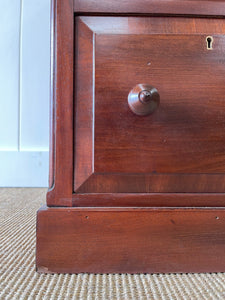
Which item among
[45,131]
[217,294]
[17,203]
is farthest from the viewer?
[45,131]

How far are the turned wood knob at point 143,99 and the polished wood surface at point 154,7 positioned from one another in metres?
0.13

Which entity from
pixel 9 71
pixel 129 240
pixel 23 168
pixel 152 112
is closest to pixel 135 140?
pixel 152 112

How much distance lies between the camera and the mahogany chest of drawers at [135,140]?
1.44ft

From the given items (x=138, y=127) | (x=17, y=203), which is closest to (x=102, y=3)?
(x=138, y=127)

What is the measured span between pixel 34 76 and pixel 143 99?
1087mm

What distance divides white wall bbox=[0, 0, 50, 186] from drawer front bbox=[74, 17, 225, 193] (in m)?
0.96

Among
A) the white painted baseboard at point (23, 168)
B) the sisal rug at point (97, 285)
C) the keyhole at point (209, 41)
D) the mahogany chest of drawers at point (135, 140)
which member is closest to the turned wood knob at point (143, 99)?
the mahogany chest of drawers at point (135, 140)

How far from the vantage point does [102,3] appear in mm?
452

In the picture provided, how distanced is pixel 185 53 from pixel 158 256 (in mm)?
321

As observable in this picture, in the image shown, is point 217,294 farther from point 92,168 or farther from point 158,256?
point 92,168

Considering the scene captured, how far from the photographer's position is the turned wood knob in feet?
1.39

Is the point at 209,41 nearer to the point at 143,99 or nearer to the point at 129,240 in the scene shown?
the point at 143,99

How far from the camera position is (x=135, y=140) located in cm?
45

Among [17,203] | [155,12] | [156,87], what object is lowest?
[17,203]
